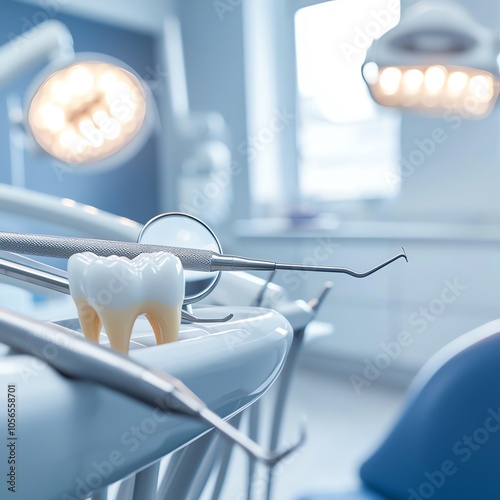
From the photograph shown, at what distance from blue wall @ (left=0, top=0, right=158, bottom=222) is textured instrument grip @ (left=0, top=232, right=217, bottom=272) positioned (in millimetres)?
3147

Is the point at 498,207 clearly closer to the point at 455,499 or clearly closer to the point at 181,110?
the point at 181,110

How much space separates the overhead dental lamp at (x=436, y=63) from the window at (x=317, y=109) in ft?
7.68

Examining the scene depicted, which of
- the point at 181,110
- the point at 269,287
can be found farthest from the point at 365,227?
the point at 269,287

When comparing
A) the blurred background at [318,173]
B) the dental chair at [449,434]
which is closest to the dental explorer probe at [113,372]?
the dental chair at [449,434]

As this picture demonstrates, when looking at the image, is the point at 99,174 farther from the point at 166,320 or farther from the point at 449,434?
the point at 166,320

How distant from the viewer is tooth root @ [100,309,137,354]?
39 cm

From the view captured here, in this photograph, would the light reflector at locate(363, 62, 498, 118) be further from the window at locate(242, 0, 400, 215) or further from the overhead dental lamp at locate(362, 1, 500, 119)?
the window at locate(242, 0, 400, 215)

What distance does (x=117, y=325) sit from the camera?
1.30ft

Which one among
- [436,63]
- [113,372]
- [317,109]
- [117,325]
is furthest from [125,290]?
[317,109]

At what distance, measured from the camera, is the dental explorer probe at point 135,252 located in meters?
0.42

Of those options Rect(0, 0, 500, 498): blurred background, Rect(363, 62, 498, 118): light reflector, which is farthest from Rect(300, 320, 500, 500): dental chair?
Rect(0, 0, 500, 498): blurred background

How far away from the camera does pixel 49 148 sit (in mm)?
991

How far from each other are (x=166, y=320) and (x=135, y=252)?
53mm

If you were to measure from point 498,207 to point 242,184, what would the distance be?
5.17 ft
